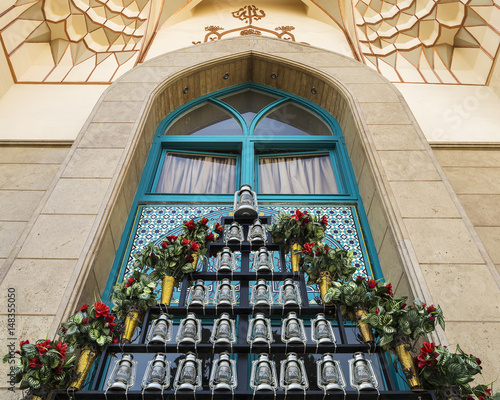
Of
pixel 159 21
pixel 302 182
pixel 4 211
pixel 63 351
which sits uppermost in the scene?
pixel 159 21

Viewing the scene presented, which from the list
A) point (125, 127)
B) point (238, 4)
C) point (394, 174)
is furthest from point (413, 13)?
point (125, 127)

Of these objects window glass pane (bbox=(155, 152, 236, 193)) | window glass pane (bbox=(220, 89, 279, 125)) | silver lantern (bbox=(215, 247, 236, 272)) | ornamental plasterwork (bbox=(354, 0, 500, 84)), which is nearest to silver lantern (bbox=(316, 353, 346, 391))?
silver lantern (bbox=(215, 247, 236, 272))

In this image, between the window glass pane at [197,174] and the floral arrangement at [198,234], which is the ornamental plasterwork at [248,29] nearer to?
the window glass pane at [197,174]

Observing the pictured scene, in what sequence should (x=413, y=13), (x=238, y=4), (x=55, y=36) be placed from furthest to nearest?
(x=238, y=4) → (x=413, y=13) → (x=55, y=36)

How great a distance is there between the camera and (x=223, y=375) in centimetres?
298

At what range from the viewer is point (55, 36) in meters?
9.02

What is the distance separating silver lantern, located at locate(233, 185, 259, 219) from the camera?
4727 millimetres

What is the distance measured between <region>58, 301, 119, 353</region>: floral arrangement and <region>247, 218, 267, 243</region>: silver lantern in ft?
4.97

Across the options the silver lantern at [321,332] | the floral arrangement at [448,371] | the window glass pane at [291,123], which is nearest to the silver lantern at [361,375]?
the silver lantern at [321,332]

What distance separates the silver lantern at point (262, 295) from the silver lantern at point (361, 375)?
814 millimetres

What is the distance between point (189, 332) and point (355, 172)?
359 cm

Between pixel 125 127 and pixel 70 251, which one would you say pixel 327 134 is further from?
pixel 70 251

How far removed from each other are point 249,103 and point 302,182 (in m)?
2.25

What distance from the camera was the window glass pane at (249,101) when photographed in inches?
312
